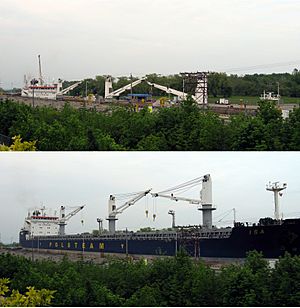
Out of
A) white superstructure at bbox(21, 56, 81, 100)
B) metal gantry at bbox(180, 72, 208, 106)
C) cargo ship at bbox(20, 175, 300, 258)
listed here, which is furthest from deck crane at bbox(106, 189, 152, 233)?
white superstructure at bbox(21, 56, 81, 100)

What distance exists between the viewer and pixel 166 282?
564 cm

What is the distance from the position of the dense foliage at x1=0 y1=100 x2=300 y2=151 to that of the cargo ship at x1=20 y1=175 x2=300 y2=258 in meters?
2.00

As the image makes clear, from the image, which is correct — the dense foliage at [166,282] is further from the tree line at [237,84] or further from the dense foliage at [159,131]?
the tree line at [237,84]

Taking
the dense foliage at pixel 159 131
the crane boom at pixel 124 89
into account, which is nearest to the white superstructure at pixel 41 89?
the crane boom at pixel 124 89

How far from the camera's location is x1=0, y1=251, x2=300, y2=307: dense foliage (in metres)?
5.36

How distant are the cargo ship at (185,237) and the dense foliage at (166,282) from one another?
0.31 meters

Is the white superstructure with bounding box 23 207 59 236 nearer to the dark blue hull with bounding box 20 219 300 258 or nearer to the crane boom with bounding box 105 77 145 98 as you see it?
the dark blue hull with bounding box 20 219 300 258

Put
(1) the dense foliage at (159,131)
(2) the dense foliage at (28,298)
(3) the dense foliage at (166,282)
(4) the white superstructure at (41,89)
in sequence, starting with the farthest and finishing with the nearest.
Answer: (4) the white superstructure at (41,89) → (1) the dense foliage at (159,131) → (3) the dense foliage at (166,282) → (2) the dense foliage at (28,298)

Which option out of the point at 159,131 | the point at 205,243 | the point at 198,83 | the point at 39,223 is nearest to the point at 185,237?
the point at 205,243

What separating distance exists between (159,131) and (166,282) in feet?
16.7

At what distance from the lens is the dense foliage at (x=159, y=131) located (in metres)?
8.95

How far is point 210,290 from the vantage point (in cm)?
545

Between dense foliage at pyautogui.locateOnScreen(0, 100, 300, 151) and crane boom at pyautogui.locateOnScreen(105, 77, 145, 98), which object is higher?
crane boom at pyautogui.locateOnScreen(105, 77, 145, 98)

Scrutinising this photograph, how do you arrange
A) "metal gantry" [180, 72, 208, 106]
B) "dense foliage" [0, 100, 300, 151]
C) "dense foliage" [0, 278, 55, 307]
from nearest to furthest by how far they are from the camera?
1. "dense foliage" [0, 278, 55, 307]
2. "dense foliage" [0, 100, 300, 151]
3. "metal gantry" [180, 72, 208, 106]
